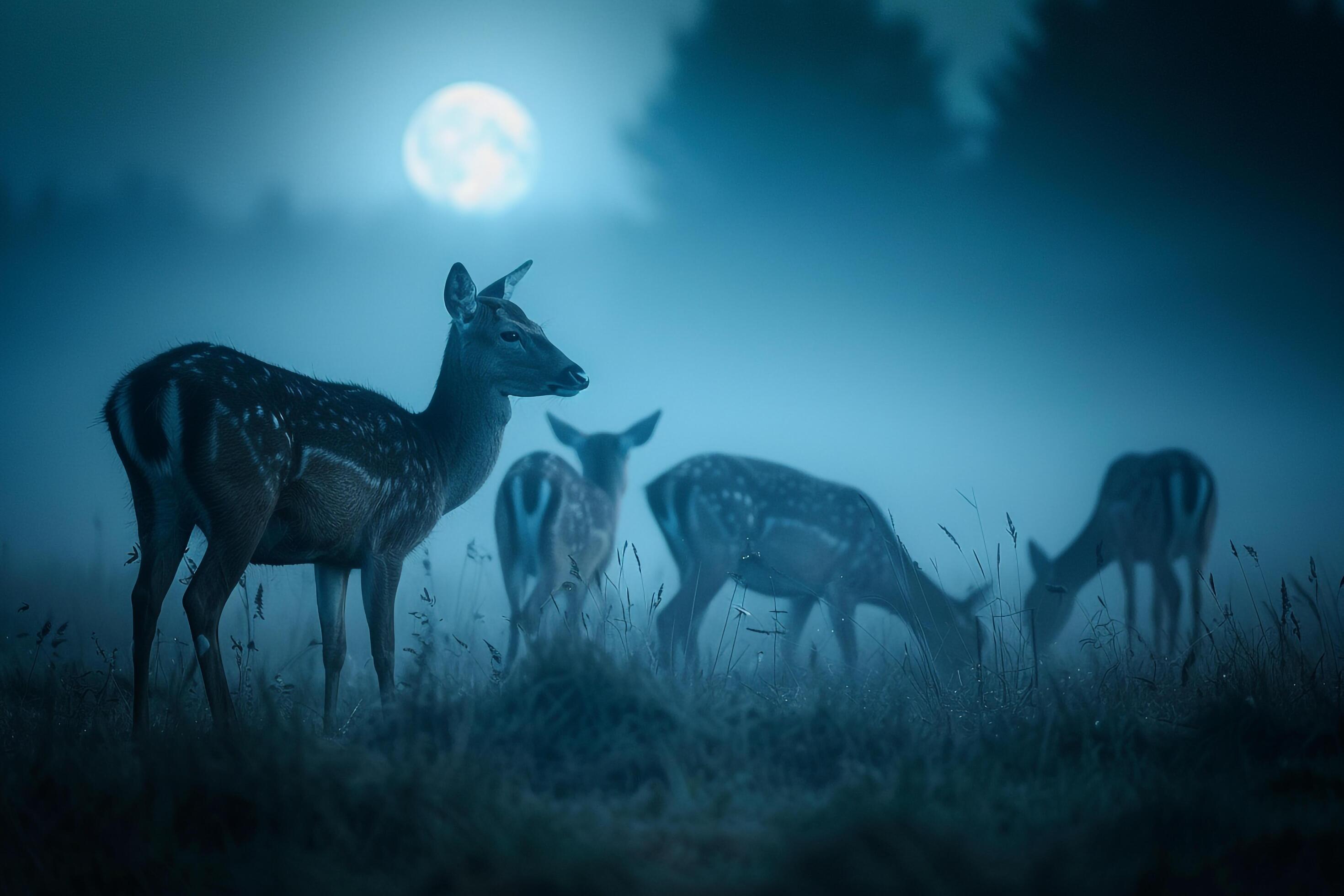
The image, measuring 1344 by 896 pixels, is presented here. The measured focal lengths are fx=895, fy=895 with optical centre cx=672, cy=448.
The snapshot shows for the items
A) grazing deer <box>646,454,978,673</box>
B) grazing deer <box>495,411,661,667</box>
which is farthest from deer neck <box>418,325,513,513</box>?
grazing deer <box>646,454,978,673</box>

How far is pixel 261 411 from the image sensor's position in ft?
11.7

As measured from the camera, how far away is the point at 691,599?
295 inches

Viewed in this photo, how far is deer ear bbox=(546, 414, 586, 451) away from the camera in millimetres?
9414

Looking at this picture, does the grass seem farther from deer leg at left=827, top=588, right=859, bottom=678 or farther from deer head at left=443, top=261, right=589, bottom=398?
deer head at left=443, top=261, right=589, bottom=398

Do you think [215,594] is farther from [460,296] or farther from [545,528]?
[545,528]

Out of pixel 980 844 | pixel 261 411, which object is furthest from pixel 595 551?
pixel 980 844

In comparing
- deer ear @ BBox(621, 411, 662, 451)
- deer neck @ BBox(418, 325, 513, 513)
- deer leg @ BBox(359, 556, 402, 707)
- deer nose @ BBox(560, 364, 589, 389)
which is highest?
deer ear @ BBox(621, 411, 662, 451)

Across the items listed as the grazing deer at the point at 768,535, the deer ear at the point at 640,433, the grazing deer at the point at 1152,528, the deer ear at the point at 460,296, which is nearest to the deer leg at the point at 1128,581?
the grazing deer at the point at 1152,528

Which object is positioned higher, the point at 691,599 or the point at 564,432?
the point at 564,432

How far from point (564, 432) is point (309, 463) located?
18.9 ft

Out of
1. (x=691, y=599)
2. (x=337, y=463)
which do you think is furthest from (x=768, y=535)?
(x=337, y=463)

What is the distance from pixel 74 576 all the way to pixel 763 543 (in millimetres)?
5682

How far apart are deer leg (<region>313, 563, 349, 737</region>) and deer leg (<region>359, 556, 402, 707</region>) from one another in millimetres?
206

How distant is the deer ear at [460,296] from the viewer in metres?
5.01
